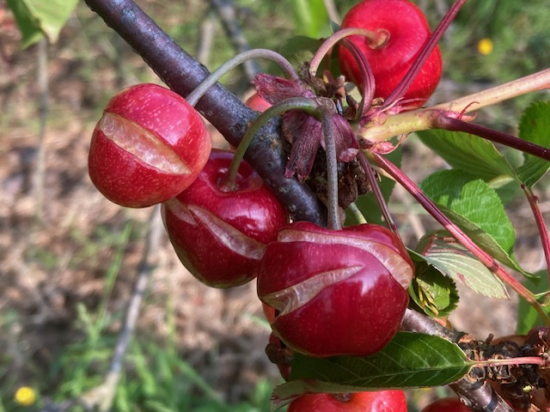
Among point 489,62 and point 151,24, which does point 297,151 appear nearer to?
point 151,24

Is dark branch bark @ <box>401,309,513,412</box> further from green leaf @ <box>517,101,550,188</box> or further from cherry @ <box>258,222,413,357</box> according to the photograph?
green leaf @ <box>517,101,550,188</box>

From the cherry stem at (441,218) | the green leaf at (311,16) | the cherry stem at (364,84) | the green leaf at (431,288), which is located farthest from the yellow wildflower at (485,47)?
the green leaf at (431,288)

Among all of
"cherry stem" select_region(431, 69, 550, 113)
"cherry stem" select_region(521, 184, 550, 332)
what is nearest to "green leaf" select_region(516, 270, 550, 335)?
"cherry stem" select_region(521, 184, 550, 332)

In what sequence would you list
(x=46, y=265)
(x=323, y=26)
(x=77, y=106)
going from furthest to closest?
(x=77, y=106) → (x=46, y=265) → (x=323, y=26)

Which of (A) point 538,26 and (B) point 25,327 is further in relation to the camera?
(A) point 538,26

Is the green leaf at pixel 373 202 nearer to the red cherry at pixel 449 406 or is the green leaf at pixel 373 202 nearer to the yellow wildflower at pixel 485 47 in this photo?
the red cherry at pixel 449 406

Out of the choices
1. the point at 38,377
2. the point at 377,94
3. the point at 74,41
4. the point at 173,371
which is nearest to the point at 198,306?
the point at 173,371

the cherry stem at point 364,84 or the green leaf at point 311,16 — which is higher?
the cherry stem at point 364,84

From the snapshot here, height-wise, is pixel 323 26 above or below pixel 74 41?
above
